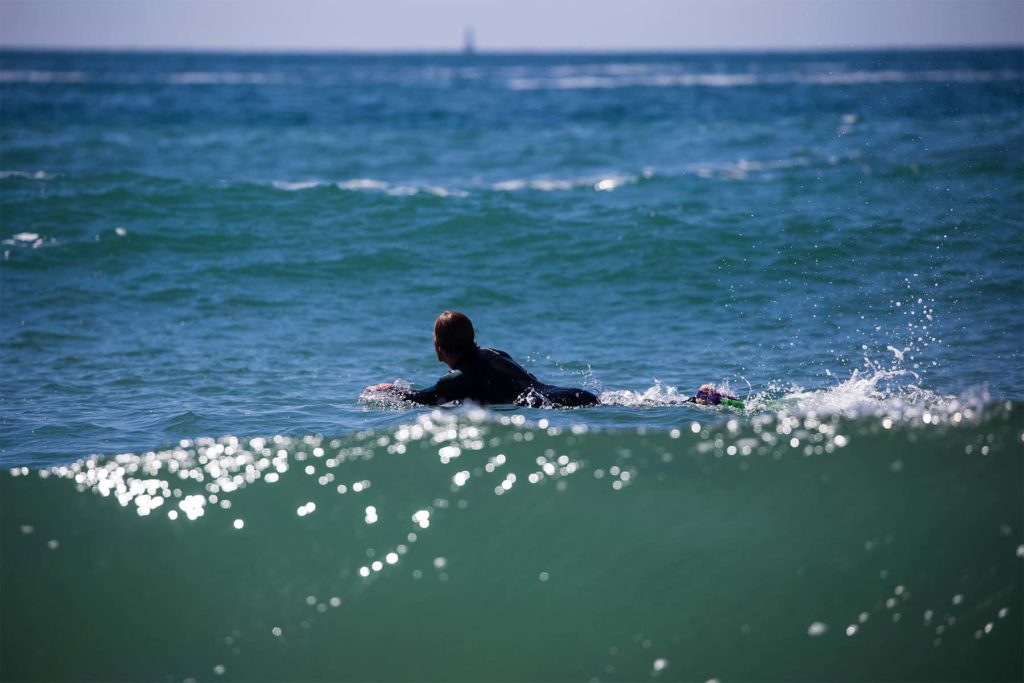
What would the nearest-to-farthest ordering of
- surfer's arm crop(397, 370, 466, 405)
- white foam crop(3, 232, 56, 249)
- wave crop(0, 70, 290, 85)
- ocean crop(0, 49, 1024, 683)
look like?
ocean crop(0, 49, 1024, 683) → surfer's arm crop(397, 370, 466, 405) → white foam crop(3, 232, 56, 249) → wave crop(0, 70, 290, 85)

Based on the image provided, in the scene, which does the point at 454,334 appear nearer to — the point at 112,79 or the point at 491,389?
the point at 491,389

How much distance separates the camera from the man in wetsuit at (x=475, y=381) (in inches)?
276

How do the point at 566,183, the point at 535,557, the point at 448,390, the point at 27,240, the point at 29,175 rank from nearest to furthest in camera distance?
1. the point at 535,557
2. the point at 448,390
3. the point at 27,240
4. the point at 29,175
5. the point at 566,183

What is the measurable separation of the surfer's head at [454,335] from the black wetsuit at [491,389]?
7cm

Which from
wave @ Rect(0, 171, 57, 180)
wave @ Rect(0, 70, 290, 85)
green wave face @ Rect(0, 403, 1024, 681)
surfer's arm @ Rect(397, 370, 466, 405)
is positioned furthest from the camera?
wave @ Rect(0, 70, 290, 85)

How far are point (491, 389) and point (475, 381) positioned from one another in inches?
5.0

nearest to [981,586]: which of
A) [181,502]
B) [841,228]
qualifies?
[181,502]

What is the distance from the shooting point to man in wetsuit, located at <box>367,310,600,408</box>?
23.0 ft

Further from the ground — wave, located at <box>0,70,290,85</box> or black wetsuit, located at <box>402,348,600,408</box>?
→ wave, located at <box>0,70,290,85</box>

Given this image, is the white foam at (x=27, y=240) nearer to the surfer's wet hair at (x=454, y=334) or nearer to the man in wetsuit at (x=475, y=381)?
the man in wetsuit at (x=475, y=381)

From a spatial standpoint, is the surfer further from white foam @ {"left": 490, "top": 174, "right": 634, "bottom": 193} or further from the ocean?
white foam @ {"left": 490, "top": 174, "right": 634, "bottom": 193}

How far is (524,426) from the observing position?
6043mm

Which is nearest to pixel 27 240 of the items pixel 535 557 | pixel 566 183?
pixel 566 183

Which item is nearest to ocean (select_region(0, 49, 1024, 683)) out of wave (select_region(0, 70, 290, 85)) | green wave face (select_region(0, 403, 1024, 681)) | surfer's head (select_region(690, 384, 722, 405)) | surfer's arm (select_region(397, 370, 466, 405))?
green wave face (select_region(0, 403, 1024, 681))
